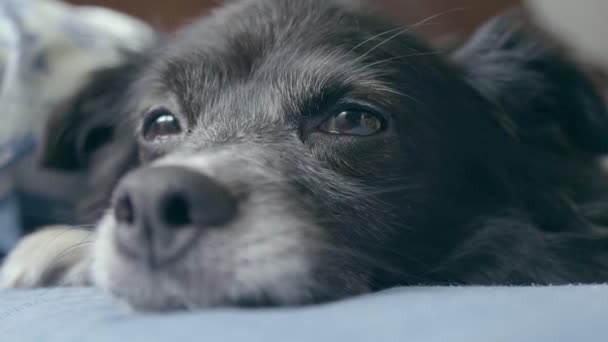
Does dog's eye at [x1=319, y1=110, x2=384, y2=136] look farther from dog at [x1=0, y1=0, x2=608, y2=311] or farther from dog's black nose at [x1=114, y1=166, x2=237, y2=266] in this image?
dog's black nose at [x1=114, y1=166, x2=237, y2=266]

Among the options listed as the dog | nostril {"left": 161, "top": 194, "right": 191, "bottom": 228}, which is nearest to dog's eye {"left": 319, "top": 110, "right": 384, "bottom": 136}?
the dog

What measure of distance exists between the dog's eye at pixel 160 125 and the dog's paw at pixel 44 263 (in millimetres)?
310

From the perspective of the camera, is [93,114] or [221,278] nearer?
[221,278]

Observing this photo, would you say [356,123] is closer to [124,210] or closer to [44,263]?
[124,210]

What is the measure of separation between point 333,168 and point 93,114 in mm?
1077

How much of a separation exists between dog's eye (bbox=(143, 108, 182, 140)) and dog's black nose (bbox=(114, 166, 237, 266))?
0.61 meters

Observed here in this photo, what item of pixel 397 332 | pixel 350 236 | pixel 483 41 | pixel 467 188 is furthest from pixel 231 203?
pixel 483 41

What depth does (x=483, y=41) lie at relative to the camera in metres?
1.85

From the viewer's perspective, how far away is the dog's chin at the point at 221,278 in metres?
0.96

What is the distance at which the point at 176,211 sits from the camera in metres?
0.97

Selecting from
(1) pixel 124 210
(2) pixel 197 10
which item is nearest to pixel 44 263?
(1) pixel 124 210

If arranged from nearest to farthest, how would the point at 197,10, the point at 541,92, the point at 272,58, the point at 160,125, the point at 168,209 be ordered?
the point at 168,209, the point at 272,58, the point at 160,125, the point at 541,92, the point at 197,10

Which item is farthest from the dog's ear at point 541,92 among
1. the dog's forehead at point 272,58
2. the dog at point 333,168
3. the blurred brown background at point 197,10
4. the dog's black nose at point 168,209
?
the blurred brown background at point 197,10

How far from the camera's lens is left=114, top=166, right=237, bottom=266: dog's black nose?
940 millimetres
